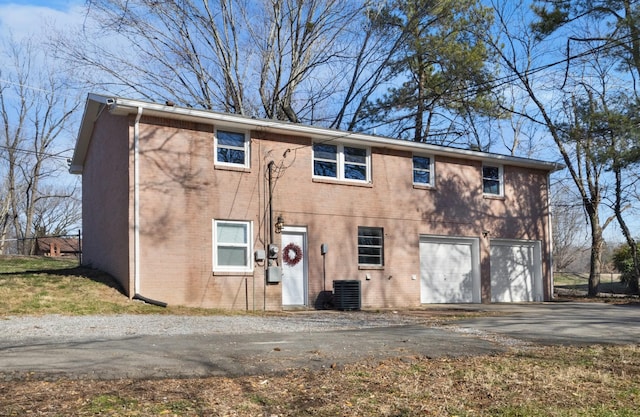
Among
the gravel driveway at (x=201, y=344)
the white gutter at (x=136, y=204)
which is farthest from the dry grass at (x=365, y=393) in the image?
the white gutter at (x=136, y=204)

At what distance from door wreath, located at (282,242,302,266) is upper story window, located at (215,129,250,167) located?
2490 millimetres

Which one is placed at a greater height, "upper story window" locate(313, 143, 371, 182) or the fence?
"upper story window" locate(313, 143, 371, 182)

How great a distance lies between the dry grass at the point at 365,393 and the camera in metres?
5.26

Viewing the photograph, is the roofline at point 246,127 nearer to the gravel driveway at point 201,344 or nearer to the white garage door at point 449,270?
the white garage door at point 449,270

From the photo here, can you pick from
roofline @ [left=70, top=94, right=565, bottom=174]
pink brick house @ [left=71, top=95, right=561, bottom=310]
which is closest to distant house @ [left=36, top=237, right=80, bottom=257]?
roofline @ [left=70, top=94, right=565, bottom=174]

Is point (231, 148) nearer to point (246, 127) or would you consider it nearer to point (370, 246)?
point (246, 127)

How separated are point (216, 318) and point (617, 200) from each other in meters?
16.4

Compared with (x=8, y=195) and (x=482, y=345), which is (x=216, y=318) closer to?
(x=482, y=345)

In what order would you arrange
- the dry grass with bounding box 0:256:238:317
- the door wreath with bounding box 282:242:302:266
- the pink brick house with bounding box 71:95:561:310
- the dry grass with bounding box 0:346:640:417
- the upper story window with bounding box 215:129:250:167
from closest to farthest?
the dry grass with bounding box 0:346:640:417 < the dry grass with bounding box 0:256:238:317 < the pink brick house with bounding box 71:95:561:310 < the upper story window with bounding box 215:129:250:167 < the door wreath with bounding box 282:242:302:266

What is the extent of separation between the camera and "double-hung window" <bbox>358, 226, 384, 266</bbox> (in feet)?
57.8

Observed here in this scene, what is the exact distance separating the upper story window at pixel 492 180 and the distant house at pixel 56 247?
86.8 feet

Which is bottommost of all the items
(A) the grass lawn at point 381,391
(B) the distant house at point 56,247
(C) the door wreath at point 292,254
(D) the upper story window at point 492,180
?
(A) the grass lawn at point 381,391

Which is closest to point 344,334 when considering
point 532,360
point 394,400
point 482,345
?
point 482,345

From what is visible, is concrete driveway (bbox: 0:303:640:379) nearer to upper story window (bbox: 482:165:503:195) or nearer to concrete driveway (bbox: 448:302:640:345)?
concrete driveway (bbox: 448:302:640:345)
